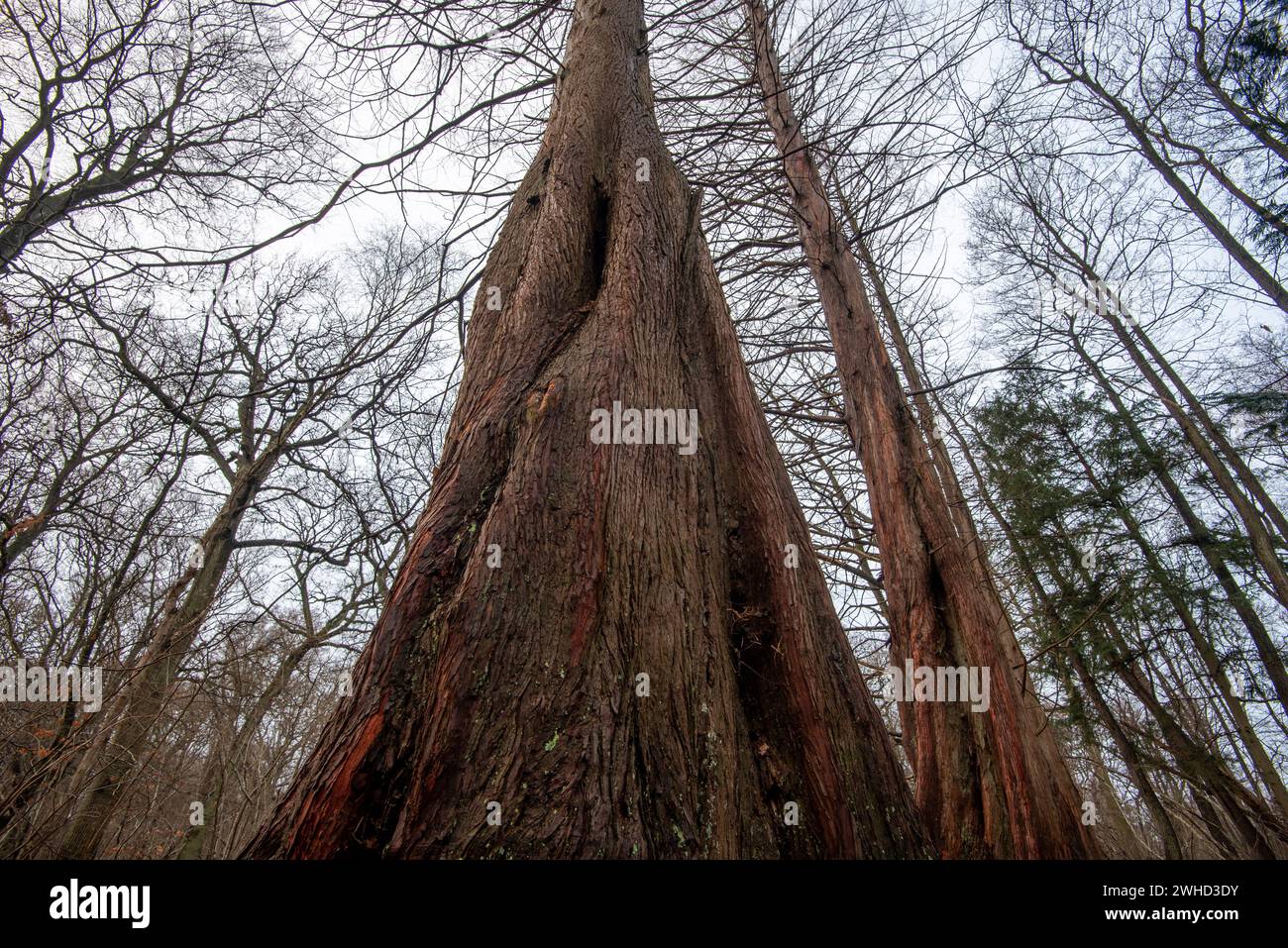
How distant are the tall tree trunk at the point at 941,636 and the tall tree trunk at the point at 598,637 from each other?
133 cm

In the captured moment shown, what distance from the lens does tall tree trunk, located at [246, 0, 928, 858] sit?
38.2 inches

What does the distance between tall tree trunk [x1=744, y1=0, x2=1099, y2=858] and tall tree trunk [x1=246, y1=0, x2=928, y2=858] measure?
133 cm

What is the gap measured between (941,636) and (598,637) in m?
2.31

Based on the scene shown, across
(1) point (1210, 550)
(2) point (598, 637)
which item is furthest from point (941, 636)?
(1) point (1210, 550)

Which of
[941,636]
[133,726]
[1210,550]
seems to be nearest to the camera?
[941,636]

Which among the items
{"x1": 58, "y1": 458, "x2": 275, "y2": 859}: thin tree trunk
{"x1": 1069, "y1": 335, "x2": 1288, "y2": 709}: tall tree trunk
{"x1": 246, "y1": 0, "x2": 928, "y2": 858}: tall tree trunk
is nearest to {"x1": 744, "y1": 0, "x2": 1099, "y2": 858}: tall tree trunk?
{"x1": 246, "y1": 0, "x2": 928, "y2": 858}: tall tree trunk

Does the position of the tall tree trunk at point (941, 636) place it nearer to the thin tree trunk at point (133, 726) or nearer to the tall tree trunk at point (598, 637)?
the tall tree trunk at point (598, 637)

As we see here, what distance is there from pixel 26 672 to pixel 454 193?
4.60m

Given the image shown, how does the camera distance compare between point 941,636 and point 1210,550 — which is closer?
point 941,636

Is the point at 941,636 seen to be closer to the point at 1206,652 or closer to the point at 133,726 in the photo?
the point at 133,726

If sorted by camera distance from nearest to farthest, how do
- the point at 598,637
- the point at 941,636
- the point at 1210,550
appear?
the point at 598,637
the point at 941,636
the point at 1210,550

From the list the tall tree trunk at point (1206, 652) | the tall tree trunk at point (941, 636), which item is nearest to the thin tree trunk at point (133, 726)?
the tall tree trunk at point (941, 636)

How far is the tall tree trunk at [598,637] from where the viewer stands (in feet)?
3.18

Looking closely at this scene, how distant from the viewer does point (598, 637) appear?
3.91 ft
